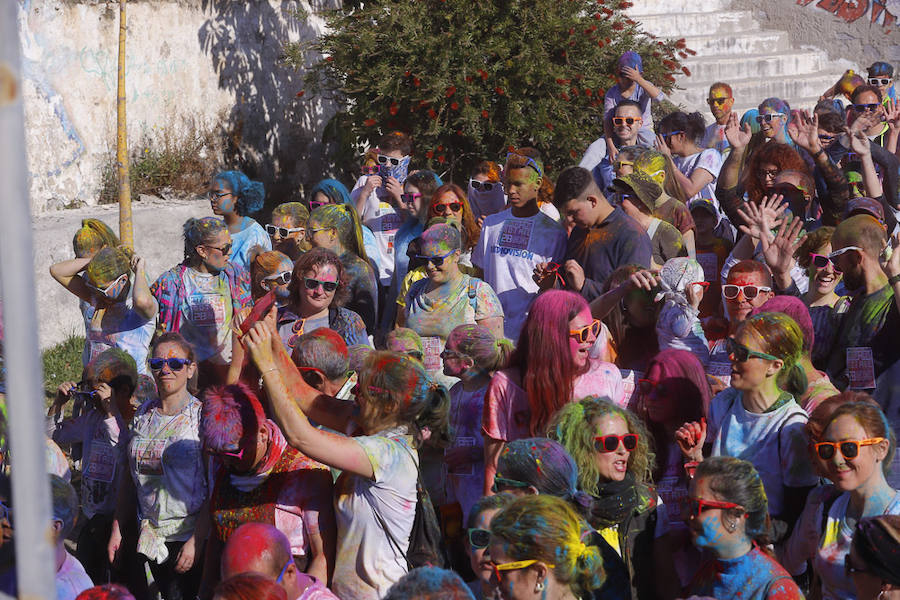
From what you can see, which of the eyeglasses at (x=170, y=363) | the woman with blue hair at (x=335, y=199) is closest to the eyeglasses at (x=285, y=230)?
the woman with blue hair at (x=335, y=199)

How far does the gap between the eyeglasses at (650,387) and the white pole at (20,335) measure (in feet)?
10.1

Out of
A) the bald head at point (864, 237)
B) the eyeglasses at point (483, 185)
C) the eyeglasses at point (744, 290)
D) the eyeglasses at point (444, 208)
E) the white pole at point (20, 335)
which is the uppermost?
the white pole at point (20, 335)

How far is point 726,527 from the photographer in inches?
125

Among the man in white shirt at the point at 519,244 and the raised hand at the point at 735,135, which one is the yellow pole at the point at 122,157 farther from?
the raised hand at the point at 735,135

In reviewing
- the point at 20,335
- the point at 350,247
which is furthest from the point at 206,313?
the point at 20,335

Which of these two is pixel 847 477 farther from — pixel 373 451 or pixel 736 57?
pixel 736 57

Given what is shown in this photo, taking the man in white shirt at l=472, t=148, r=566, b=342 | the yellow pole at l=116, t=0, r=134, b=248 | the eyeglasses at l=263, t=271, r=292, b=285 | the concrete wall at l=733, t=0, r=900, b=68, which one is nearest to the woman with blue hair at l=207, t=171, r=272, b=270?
the eyeglasses at l=263, t=271, r=292, b=285

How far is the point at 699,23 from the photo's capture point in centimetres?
1523

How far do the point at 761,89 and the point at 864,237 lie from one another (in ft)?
→ 31.9

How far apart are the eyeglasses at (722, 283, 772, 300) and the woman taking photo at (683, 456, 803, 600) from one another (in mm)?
1826

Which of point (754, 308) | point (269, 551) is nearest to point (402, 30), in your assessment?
point (754, 308)

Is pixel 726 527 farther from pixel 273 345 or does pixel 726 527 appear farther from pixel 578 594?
pixel 273 345

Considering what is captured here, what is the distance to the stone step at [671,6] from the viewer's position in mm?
15305

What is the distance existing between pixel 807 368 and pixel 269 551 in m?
2.36
